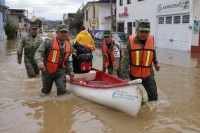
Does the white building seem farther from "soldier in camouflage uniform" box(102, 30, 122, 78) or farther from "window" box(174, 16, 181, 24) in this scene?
"soldier in camouflage uniform" box(102, 30, 122, 78)

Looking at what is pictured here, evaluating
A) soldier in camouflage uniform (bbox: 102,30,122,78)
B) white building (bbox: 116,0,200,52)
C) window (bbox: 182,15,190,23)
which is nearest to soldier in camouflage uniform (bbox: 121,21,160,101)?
soldier in camouflage uniform (bbox: 102,30,122,78)

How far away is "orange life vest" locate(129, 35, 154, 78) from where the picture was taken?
4652mm

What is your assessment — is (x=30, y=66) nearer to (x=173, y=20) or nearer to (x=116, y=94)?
(x=116, y=94)

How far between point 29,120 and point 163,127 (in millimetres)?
2463

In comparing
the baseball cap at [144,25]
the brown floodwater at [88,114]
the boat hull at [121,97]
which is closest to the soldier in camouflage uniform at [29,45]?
the brown floodwater at [88,114]

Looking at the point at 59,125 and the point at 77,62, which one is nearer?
the point at 59,125

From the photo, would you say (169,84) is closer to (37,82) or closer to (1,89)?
(37,82)

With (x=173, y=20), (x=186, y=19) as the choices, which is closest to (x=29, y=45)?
(x=186, y=19)

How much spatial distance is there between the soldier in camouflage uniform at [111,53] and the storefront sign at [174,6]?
11.3 meters

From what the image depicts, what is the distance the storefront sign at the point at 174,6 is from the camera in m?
16.2

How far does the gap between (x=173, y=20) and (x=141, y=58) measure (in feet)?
46.6

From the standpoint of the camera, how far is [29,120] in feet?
15.5

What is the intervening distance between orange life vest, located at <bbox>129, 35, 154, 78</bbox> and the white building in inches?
457

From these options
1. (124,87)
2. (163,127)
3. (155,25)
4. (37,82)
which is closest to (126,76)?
(124,87)
